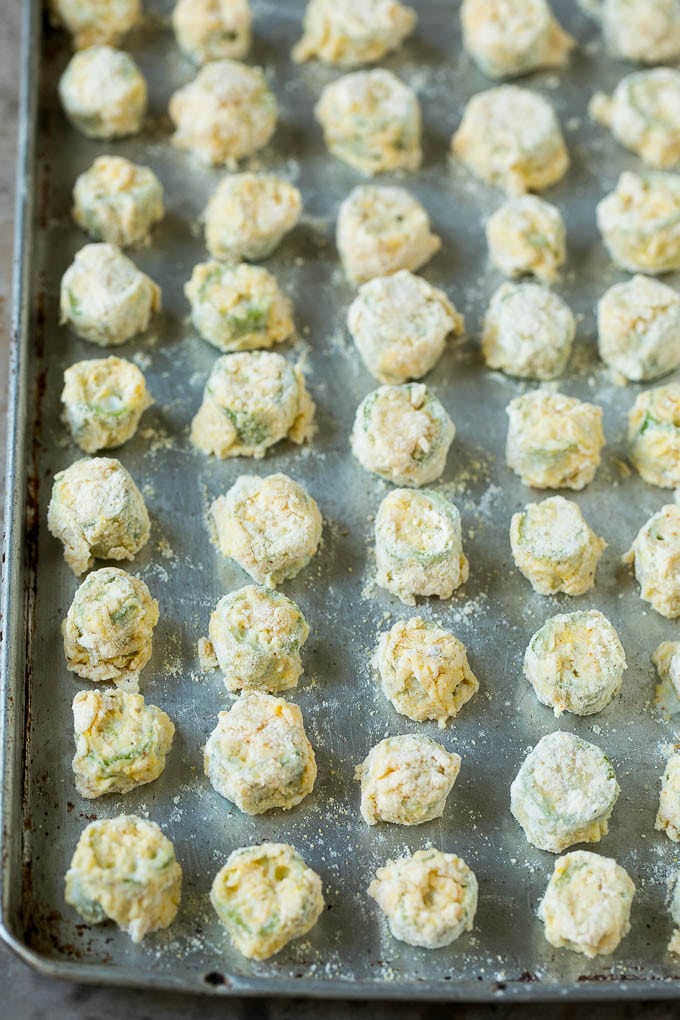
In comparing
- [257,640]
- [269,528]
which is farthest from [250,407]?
[257,640]

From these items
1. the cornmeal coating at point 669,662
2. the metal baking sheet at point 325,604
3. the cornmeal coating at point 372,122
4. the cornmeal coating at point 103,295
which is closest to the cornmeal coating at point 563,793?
the metal baking sheet at point 325,604

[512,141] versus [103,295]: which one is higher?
[512,141]

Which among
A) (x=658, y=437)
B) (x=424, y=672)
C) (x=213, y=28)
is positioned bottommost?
(x=424, y=672)

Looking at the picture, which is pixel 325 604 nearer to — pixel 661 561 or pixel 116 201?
pixel 661 561

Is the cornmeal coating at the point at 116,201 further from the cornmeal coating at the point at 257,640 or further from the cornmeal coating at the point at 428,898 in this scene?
the cornmeal coating at the point at 428,898

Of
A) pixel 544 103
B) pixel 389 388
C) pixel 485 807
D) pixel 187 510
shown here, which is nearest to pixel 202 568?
pixel 187 510

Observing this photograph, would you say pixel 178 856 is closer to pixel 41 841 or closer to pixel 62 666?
pixel 41 841
